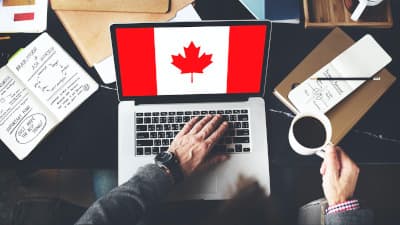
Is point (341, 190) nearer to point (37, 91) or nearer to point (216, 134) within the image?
point (216, 134)

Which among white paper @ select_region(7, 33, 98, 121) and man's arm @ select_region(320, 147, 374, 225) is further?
white paper @ select_region(7, 33, 98, 121)

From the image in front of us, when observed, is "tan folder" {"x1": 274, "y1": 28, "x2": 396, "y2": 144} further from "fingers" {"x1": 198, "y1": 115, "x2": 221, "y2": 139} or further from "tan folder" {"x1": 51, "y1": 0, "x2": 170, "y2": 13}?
"tan folder" {"x1": 51, "y1": 0, "x2": 170, "y2": 13}

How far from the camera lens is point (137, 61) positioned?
0.98 metres

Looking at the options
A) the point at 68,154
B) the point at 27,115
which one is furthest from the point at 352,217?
the point at 27,115

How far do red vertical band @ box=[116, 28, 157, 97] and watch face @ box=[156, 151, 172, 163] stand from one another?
152mm

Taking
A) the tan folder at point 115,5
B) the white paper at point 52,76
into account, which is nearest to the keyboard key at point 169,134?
the white paper at point 52,76

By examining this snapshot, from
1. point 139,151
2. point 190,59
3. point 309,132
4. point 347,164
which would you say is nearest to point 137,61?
point 190,59

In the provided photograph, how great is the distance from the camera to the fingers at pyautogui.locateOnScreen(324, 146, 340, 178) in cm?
97

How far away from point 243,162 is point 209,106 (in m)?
0.17

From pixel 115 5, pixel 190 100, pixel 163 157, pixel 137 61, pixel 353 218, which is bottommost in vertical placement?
pixel 353 218

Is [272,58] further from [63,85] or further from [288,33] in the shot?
[63,85]

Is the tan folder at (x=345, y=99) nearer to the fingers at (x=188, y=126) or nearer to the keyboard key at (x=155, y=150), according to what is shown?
the fingers at (x=188, y=126)

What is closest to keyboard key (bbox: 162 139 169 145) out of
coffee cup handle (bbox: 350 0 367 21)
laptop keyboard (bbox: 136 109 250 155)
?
laptop keyboard (bbox: 136 109 250 155)

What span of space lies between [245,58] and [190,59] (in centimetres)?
13
